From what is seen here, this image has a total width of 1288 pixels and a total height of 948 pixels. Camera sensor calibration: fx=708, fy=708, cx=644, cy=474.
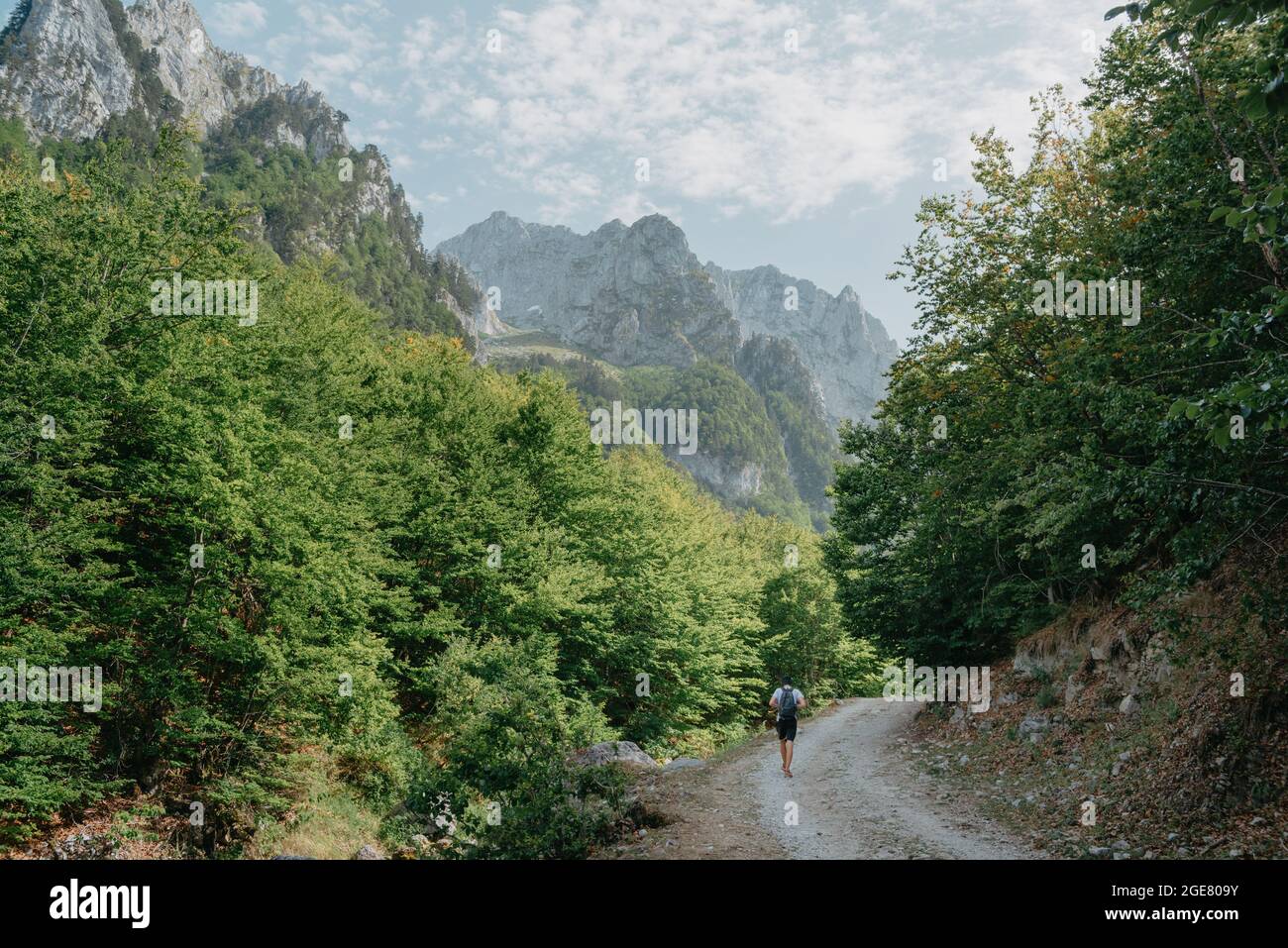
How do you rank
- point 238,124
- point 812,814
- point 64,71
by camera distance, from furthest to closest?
point 238,124, point 64,71, point 812,814

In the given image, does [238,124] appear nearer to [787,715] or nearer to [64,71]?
[64,71]

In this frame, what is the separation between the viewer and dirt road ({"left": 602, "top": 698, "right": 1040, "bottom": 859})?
9227mm

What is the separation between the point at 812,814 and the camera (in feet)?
37.4

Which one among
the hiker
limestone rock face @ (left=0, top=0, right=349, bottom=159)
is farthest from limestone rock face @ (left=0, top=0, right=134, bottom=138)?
the hiker

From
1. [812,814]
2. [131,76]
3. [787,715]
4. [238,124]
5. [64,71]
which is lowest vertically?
[812,814]

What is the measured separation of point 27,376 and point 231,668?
24.1 ft

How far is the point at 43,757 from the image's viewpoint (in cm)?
1258

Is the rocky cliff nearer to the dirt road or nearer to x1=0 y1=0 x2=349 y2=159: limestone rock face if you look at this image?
x1=0 y1=0 x2=349 y2=159: limestone rock face

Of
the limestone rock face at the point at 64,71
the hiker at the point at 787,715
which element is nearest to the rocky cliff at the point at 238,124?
the limestone rock face at the point at 64,71

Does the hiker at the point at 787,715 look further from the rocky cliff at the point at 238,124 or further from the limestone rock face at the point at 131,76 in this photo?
the limestone rock face at the point at 131,76

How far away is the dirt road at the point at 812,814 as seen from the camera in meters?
9.23

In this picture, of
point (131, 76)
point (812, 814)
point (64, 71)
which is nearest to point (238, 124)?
point (131, 76)
